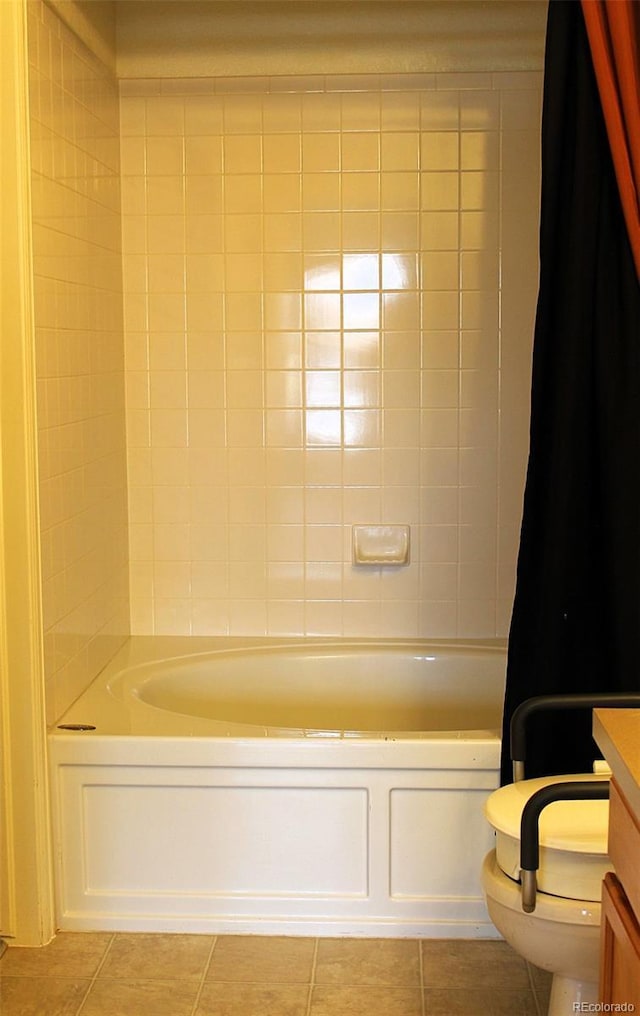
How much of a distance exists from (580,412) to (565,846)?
3.09ft

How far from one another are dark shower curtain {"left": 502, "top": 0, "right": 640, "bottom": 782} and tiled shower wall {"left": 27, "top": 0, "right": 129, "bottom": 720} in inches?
46.4

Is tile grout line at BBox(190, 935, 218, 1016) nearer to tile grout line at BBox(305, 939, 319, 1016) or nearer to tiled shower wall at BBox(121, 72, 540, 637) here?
tile grout line at BBox(305, 939, 319, 1016)

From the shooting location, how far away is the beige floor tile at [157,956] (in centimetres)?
275

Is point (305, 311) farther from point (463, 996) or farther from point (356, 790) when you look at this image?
point (463, 996)

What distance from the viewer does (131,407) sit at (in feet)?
12.5

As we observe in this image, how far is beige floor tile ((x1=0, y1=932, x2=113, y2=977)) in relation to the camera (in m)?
2.76

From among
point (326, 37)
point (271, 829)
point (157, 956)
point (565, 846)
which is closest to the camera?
point (565, 846)

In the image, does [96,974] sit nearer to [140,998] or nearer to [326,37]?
[140,998]

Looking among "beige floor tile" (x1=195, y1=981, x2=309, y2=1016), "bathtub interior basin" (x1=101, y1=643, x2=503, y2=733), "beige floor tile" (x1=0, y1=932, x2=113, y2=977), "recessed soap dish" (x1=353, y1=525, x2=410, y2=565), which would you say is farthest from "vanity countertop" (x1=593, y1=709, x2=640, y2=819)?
"recessed soap dish" (x1=353, y1=525, x2=410, y2=565)

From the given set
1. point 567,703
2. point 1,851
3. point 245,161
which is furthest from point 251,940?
point 245,161

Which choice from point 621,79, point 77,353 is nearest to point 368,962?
point 77,353

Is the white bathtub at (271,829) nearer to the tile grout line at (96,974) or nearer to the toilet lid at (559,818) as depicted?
the tile grout line at (96,974)

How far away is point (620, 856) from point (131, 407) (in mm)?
2544

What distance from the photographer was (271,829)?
9.62 feet
